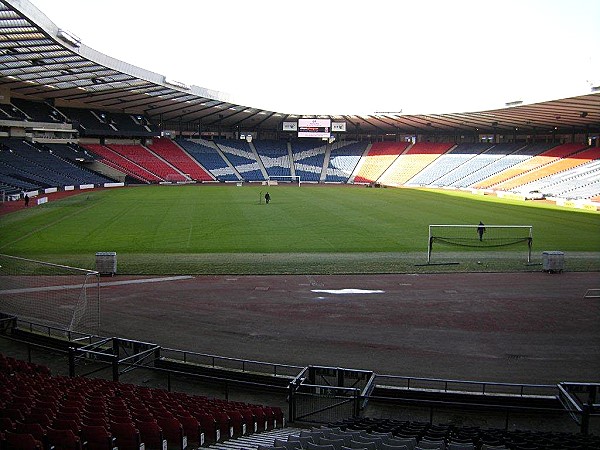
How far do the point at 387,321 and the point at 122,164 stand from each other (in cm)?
7350

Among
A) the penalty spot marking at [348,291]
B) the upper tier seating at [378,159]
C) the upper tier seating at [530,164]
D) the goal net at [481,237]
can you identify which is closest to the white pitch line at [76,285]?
the penalty spot marking at [348,291]

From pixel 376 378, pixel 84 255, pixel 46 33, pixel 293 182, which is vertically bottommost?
pixel 376 378

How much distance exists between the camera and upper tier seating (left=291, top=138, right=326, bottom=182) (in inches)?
3866

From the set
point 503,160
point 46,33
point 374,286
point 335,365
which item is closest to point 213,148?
point 503,160

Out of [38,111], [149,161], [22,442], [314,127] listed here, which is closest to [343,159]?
[314,127]

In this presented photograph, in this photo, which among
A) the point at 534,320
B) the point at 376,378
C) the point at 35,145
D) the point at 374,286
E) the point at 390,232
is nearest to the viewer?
the point at 376,378

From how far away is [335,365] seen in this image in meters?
15.4

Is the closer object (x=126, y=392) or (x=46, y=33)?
(x=126, y=392)

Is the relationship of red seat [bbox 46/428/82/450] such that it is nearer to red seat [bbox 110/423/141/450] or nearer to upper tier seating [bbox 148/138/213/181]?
red seat [bbox 110/423/141/450]

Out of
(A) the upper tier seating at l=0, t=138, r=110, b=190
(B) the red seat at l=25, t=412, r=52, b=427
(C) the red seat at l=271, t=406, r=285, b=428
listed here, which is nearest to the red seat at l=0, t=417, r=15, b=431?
(B) the red seat at l=25, t=412, r=52, b=427

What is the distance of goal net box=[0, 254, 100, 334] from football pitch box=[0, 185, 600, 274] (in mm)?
2944

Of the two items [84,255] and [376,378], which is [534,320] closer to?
[376,378]

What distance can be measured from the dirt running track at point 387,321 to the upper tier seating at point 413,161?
65.7 meters

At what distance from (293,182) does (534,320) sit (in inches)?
3036
